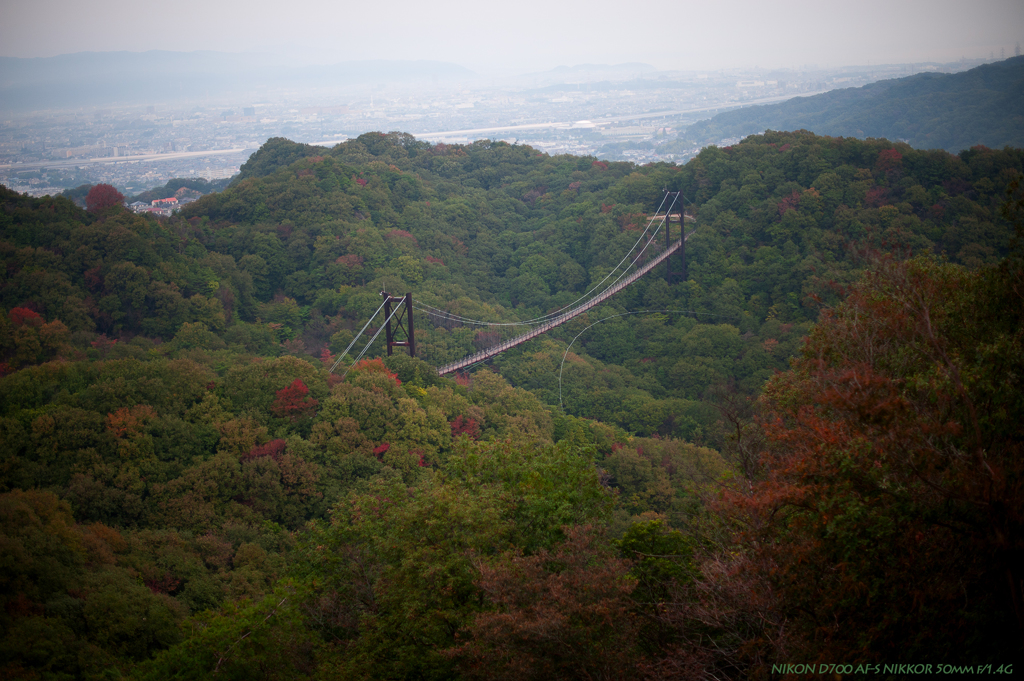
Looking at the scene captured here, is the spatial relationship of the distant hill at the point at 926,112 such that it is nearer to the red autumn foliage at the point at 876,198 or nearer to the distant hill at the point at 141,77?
the red autumn foliage at the point at 876,198

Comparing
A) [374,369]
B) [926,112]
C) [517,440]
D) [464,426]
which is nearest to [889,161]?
[464,426]

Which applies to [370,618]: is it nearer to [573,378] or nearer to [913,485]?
[913,485]

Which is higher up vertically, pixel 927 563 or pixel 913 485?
pixel 913 485

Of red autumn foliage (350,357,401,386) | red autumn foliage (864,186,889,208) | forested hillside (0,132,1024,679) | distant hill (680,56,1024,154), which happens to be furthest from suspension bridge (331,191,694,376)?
distant hill (680,56,1024,154)

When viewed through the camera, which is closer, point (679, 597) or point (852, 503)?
point (852, 503)

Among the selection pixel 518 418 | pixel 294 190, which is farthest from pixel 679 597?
pixel 294 190

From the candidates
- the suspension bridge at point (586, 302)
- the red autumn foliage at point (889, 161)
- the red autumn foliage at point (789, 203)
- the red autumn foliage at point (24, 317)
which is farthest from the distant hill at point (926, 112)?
the red autumn foliage at point (24, 317)
